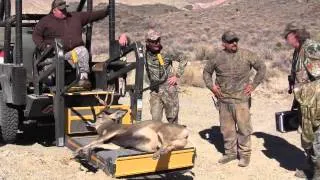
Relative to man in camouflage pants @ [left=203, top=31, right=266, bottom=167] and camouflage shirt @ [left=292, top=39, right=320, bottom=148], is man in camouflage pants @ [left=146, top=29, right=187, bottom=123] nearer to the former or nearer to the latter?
man in camouflage pants @ [left=203, top=31, right=266, bottom=167]

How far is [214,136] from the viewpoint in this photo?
33.6 ft

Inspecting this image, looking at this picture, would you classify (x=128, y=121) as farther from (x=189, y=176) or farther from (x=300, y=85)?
(x=300, y=85)

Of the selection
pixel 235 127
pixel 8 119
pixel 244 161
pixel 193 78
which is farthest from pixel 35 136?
pixel 193 78

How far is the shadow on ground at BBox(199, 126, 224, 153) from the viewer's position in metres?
9.45

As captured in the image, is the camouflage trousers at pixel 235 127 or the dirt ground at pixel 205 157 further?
the camouflage trousers at pixel 235 127

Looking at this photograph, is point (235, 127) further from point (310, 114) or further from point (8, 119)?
point (8, 119)

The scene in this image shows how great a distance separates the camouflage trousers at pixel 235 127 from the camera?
26.8 feet

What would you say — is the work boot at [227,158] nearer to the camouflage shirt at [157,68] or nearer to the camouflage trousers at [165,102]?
the camouflage trousers at [165,102]

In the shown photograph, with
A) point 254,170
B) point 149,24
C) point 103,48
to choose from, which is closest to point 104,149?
point 254,170

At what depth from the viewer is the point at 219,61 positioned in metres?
8.23

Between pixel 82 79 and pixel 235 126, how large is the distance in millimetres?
2259

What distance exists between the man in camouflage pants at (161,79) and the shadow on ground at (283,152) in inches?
65.5

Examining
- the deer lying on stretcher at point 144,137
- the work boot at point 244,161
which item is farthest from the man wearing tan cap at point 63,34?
the work boot at point 244,161

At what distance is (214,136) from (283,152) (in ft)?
4.74
